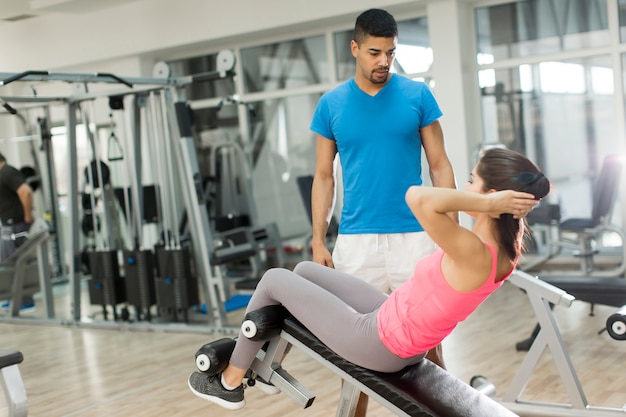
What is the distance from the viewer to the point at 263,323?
2.21 m

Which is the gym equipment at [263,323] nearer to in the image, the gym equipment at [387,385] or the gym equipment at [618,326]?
the gym equipment at [387,385]

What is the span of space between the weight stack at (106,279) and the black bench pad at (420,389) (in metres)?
3.32

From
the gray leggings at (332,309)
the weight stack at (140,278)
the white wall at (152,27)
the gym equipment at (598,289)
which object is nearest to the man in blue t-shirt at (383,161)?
the gray leggings at (332,309)

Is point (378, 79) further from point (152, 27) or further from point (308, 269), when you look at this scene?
point (152, 27)

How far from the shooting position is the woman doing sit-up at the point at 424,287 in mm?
1882

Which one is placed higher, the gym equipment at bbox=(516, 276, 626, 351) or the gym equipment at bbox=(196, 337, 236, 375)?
the gym equipment at bbox=(196, 337, 236, 375)

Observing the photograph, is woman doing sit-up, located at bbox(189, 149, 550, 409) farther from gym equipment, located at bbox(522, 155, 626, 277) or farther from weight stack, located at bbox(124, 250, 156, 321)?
gym equipment, located at bbox(522, 155, 626, 277)

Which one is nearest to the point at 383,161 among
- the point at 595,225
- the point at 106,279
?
the point at 106,279

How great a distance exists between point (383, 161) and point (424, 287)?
58 centimetres

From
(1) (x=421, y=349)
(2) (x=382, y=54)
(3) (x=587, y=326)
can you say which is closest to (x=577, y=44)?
(3) (x=587, y=326)

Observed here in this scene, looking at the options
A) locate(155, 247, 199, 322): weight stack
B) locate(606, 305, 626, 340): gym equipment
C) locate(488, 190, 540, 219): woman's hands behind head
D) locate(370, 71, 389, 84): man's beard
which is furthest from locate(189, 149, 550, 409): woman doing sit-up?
locate(155, 247, 199, 322): weight stack

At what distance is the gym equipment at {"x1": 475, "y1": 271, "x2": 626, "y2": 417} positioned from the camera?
9.45 feet

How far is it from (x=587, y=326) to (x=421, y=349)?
271cm

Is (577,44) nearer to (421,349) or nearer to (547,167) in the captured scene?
(547,167)
